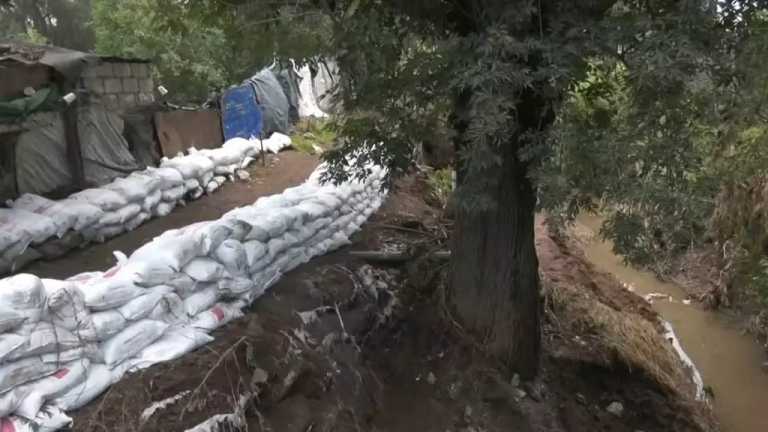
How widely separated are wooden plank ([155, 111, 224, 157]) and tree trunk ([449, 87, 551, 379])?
4570 mm

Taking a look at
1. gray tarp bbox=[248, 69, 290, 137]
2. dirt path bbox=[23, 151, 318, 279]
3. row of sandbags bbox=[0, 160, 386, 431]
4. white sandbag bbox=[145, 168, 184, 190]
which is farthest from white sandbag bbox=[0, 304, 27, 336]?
gray tarp bbox=[248, 69, 290, 137]

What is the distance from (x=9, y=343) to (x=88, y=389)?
17.8 inches

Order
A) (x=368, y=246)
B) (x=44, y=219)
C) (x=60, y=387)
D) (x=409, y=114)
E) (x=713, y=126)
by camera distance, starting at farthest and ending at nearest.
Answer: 1. (x=368, y=246)
2. (x=44, y=219)
3. (x=409, y=114)
4. (x=713, y=126)
5. (x=60, y=387)

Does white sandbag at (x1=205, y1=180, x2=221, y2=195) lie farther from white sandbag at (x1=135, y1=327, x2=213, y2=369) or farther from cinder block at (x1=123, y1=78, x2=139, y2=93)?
white sandbag at (x1=135, y1=327, x2=213, y2=369)

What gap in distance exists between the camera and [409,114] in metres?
4.02

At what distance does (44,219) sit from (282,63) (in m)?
2.60

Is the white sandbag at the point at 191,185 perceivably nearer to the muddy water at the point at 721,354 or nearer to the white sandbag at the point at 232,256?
the white sandbag at the point at 232,256

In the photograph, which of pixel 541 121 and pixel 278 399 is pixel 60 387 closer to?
pixel 278 399

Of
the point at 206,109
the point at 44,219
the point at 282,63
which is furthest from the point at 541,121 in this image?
the point at 206,109

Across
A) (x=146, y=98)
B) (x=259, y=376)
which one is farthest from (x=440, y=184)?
(x=259, y=376)

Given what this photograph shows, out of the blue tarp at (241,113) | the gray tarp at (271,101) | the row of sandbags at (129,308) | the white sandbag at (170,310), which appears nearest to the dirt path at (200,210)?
the blue tarp at (241,113)

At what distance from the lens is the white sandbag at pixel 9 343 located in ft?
9.36

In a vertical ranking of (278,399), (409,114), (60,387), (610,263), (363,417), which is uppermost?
(409,114)

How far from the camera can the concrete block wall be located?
705 cm
